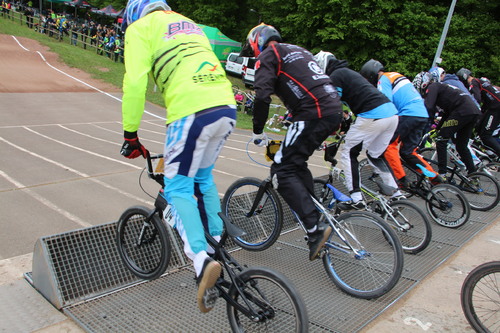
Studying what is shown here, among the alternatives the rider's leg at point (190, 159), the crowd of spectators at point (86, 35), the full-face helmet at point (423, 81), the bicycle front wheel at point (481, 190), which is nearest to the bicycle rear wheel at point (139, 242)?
the rider's leg at point (190, 159)

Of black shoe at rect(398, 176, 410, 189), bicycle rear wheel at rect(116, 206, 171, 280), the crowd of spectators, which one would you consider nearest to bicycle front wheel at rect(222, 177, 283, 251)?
bicycle rear wheel at rect(116, 206, 171, 280)

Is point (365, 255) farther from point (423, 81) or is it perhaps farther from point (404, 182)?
point (423, 81)

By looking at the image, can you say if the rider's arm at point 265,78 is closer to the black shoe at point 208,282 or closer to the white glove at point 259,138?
the white glove at point 259,138

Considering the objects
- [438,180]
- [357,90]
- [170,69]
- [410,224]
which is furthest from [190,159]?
[438,180]

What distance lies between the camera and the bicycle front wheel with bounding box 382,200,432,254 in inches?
163

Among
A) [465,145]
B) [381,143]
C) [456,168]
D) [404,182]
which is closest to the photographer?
[381,143]

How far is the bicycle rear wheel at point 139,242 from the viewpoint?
3343mm

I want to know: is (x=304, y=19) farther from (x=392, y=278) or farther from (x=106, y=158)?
(x=392, y=278)

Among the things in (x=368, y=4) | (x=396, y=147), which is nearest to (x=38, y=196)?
(x=396, y=147)

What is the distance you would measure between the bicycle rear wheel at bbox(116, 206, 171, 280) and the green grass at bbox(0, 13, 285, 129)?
1409 centimetres

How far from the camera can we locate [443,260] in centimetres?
414

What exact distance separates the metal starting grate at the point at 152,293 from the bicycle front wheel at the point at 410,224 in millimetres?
315

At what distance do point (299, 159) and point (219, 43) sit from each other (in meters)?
31.0

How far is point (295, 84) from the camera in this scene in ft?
11.5
